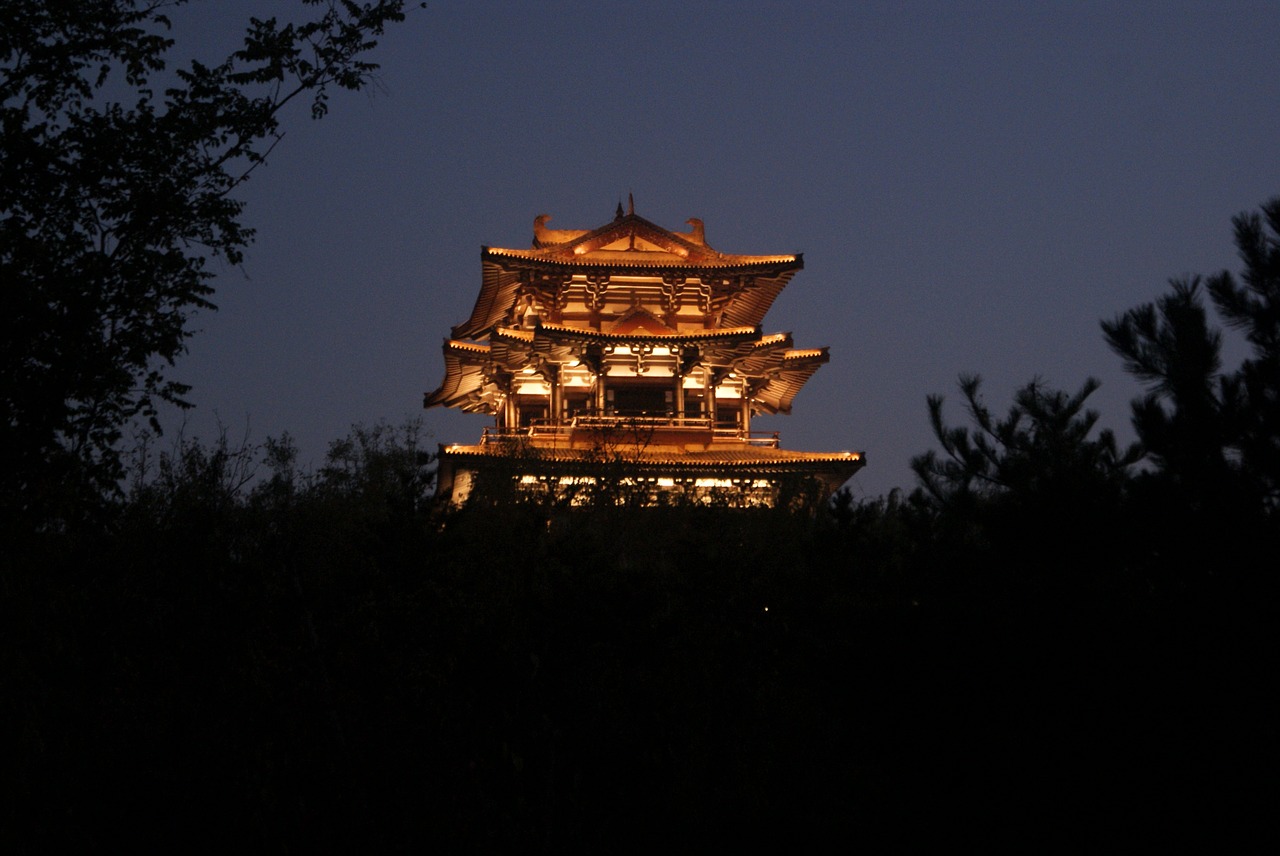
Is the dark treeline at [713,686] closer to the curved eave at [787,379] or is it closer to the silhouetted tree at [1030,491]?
the silhouetted tree at [1030,491]

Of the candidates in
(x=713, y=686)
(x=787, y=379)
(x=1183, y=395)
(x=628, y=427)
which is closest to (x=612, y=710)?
(x=713, y=686)

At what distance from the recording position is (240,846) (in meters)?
6.55

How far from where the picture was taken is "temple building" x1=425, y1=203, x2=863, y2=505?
21.5 meters

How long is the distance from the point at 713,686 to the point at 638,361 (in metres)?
16.1

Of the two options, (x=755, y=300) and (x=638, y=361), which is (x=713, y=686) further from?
(x=755, y=300)

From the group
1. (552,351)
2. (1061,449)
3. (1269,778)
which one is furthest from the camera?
(552,351)

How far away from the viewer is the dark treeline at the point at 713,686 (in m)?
6.42

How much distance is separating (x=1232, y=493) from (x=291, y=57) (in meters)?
7.39

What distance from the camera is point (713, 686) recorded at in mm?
8531

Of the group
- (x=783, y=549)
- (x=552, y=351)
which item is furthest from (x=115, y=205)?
(x=552, y=351)

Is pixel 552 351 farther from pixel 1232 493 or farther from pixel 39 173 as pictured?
pixel 1232 493

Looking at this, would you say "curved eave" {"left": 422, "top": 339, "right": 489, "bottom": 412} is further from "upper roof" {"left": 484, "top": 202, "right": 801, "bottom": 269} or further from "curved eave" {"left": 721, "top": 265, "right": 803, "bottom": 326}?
"curved eave" {"left": 721, "top": 265, "right": 803, "bottom": 326}

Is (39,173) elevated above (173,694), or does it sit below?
above

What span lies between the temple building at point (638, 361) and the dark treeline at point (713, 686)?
11885 mm
